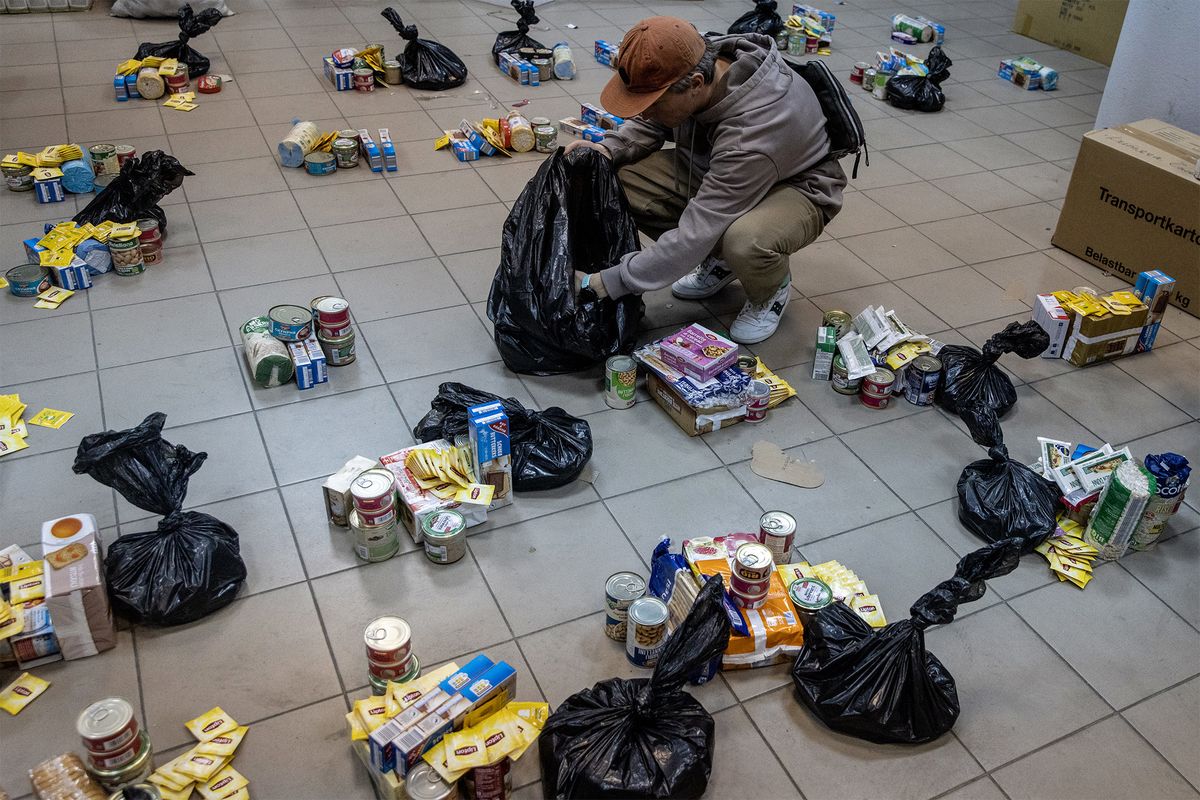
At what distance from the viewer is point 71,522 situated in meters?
2.65

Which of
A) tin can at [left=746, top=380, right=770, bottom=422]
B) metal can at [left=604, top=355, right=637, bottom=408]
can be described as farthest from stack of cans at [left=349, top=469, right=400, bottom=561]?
tin can at [left=746, top=380, right=770, bottom=422]

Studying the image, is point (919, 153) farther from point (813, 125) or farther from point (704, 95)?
point (704, 95)

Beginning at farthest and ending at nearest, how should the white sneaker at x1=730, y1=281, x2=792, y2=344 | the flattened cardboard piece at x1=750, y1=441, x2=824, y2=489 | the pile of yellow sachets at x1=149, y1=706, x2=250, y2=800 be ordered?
the white sneaker at x1=730, y1=281, x2=792, y2=344 < the flattened cardboard piece at x1=750, y1=441, x2=824, y2=489 < the pile of yellow sachets at x1=149, y1=706, x2=250, y2=800

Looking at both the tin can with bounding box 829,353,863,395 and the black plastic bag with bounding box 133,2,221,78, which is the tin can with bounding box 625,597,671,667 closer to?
the tin can with bounding box 829,353,863,395

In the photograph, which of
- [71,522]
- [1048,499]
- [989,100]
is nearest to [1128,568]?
[1048,499]

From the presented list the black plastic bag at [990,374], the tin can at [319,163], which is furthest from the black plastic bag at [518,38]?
the black plastic bag at [990,374]

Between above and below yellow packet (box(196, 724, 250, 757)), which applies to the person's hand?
above

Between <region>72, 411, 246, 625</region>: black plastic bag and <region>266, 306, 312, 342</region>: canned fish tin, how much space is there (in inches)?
34.7

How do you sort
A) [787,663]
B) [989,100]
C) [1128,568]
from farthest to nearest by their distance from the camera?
[989,100], [1128,568], [787,663]

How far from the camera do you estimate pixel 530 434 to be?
3256 millimetres

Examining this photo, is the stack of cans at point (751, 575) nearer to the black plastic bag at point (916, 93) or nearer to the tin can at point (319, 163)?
the tin can at point (319, 163)

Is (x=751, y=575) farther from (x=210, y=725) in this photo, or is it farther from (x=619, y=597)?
(x=210, y=725)

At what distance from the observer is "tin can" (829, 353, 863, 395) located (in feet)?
12.3

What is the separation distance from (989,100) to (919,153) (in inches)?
48.9
